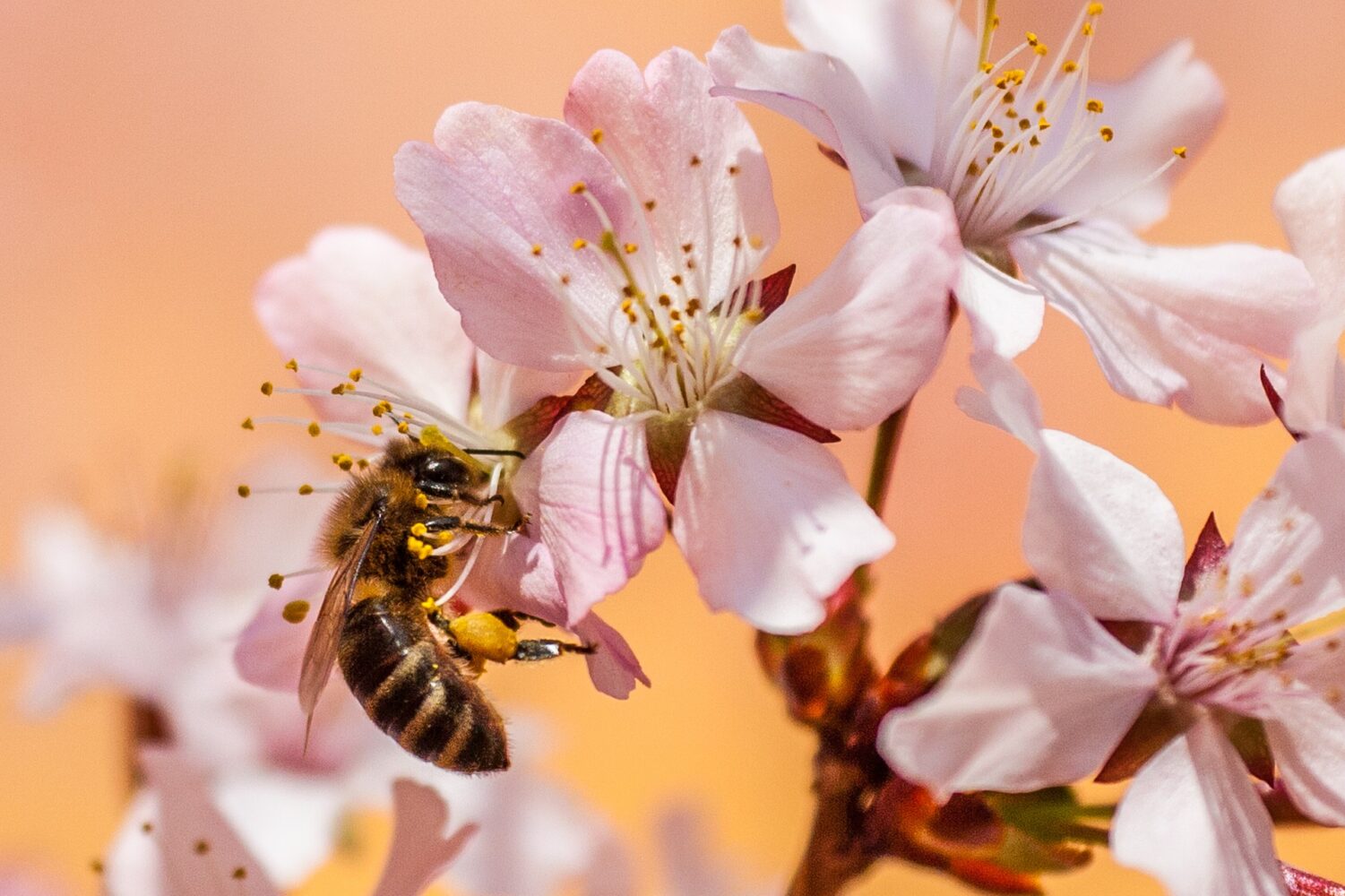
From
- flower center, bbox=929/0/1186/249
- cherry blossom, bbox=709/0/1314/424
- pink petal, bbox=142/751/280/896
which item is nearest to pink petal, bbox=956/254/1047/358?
cherry blossom, bbox=709/0/1314/424

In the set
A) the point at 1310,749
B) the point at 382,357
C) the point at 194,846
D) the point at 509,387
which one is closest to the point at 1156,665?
the point at 1310,749

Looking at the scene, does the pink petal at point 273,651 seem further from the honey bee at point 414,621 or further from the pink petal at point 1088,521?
the pink petal at point 1088,521

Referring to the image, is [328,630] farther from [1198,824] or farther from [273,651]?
[1198,824]

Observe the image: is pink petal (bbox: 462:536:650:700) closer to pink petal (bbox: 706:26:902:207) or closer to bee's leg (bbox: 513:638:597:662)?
bee's leg (bbox: 513:638:597:662)

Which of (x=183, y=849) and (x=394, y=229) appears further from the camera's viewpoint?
(x=394, y=229)

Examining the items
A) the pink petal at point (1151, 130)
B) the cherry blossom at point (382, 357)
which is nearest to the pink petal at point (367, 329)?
the cherry blossom at point (382, 357)

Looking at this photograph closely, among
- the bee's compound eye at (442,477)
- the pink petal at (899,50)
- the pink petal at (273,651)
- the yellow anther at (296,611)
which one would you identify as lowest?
the pink petal at (273,651)

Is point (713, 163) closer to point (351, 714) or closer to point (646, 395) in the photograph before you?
point (646, 395)

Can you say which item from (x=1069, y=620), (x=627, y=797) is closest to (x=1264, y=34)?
(x=627, y=797)
